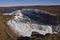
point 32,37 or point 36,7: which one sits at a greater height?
point 36,7

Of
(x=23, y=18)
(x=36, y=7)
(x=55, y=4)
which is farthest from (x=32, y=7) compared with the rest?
(x=55, y=4)

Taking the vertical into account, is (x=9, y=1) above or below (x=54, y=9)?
above

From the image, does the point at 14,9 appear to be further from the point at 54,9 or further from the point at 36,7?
the point at 54,9

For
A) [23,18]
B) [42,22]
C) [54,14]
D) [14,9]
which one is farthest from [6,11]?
[54,14]

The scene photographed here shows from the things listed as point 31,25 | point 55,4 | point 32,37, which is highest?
point 55,4

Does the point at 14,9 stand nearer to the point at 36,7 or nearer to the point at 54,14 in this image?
the point at 36,7

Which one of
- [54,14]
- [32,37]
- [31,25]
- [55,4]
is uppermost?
[55,4]
